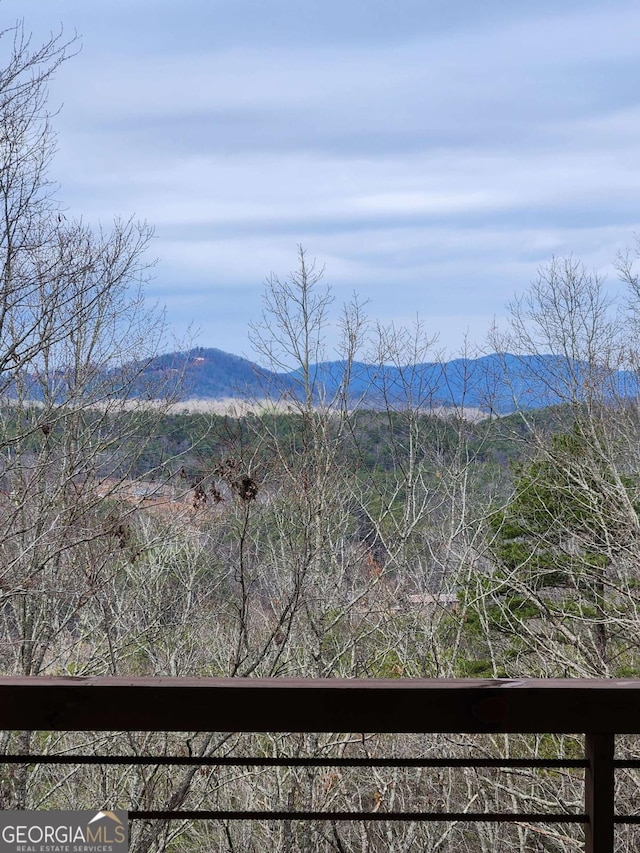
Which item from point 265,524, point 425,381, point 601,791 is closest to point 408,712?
point 601,791

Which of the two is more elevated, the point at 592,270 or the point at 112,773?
the point at 592,270

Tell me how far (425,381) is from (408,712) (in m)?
7.26

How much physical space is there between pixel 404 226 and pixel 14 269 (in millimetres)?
16830

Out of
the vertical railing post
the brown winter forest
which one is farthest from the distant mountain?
the vertical railing post

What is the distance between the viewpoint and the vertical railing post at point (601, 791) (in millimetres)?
1182

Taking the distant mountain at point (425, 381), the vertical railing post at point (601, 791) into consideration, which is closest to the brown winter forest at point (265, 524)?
the distant mountain at point (425, 381)

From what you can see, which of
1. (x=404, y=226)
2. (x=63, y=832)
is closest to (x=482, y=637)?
(x=63, y=832)

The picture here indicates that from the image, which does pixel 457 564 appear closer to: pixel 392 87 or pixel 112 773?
pixel 112 773

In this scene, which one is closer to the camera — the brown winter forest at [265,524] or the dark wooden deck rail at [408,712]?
the dark wooden deck rail at [408,712]

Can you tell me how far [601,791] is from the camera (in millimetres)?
1182

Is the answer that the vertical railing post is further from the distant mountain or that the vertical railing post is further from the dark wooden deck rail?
the distant mountain

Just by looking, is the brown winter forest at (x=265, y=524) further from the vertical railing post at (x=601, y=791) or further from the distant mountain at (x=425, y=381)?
the vertical railing post at (x=601, y=791)

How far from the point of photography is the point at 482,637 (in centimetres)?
919

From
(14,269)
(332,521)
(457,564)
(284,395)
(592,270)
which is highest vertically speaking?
(592,270)
